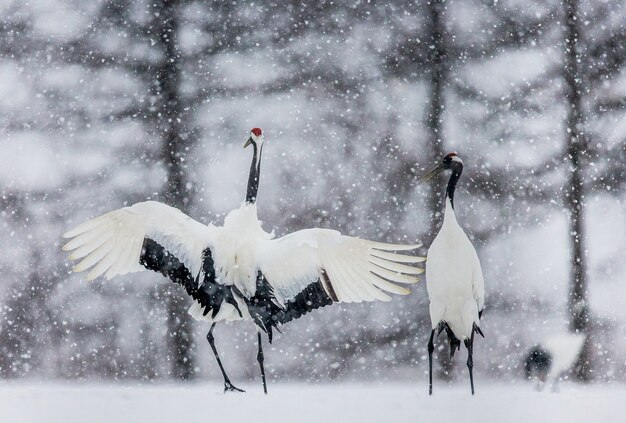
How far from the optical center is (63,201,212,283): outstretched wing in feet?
6.78

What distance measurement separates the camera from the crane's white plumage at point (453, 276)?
207 cm

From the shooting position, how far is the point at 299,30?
3.18 metres

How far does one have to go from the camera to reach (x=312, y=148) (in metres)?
3.13

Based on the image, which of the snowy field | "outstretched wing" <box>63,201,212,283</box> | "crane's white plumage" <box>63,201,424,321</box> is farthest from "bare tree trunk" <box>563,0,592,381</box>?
"outstretched wing" <box>63,201,212,283</box>

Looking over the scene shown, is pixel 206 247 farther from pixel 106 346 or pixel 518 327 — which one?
pixel 518 327

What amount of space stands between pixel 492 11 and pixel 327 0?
614 millimetres

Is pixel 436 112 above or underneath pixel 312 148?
above

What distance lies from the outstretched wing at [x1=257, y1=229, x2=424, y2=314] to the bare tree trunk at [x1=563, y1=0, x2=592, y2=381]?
3.82ft

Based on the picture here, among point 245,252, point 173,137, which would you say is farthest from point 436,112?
point 245,252

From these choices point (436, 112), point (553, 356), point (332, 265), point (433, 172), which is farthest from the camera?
point (436, 112)

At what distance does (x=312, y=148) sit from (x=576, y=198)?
947 mm

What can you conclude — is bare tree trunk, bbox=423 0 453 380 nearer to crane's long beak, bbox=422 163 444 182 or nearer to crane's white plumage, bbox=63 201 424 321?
crane's long beak, bbox=422 163 444 182

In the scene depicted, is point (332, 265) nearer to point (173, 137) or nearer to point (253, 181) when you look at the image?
point (253, 181)

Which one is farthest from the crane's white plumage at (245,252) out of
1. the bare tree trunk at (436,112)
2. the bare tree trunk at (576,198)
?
the bare tree trunk at (576,198)
